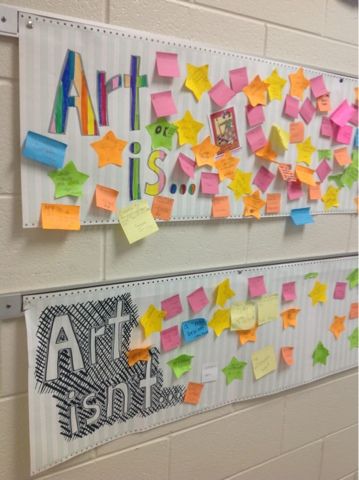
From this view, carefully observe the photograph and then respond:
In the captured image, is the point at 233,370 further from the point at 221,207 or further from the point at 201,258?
the point at 221,207

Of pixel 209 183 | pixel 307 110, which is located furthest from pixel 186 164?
pixel 307 110

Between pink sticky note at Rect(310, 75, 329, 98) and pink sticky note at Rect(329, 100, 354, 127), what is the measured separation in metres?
0.08

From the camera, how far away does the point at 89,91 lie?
0.96 m

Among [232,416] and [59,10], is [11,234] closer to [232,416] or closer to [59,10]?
[59,10]

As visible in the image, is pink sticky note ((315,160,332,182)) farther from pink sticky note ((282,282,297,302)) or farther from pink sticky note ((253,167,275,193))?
pink sticky note ((282,282,297,302))

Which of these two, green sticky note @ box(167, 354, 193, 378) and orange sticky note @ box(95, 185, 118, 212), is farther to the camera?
green sticky note @ box(167, 354, 193, 378)

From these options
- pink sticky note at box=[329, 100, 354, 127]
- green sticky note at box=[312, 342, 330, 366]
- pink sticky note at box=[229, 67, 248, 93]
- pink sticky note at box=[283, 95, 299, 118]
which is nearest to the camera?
pink sticky note at box=[229, 67, 248, 93]

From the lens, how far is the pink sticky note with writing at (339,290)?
1516 mm

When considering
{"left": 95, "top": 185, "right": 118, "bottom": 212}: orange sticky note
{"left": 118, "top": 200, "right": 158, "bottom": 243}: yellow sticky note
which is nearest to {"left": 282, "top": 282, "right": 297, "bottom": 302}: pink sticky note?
{"left": 118, "top": 200, "right": 158, "bottom": 243}: yellow sticky note

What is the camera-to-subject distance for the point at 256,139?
1.21 metres

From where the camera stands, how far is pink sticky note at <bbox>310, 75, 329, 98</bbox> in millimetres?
1282

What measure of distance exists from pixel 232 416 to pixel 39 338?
698mm

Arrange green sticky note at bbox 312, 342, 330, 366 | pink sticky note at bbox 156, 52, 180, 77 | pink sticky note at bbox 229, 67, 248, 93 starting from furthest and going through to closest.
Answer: green sticky note at bbox 312, 342, 330, 366 → pink sticky note at bbox 229, 67, 248, 93 → pink sticky note at bbox 156, 52, 180, 77

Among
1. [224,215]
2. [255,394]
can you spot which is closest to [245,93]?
[224,215]
